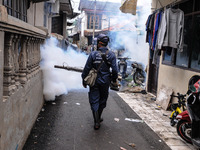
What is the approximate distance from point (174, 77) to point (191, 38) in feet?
4.61

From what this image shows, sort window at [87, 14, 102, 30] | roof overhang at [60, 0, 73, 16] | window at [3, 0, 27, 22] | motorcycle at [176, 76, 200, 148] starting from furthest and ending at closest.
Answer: window at [87, 14, 102, 30], roof overhang at [60, 0, 73, 16], window at [3, 0, 27, 22], motorcycle at [176, 76, 200, 148]

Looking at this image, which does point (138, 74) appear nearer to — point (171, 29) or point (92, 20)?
point (171, 29)

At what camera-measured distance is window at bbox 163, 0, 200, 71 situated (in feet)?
19.9

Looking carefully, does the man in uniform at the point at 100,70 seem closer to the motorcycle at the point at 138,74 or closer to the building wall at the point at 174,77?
the building wall at the point at 174,77

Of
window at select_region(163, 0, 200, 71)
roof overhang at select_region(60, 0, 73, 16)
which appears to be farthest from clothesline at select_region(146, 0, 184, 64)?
roof overhang at select_region(60, 0, 73, 16)

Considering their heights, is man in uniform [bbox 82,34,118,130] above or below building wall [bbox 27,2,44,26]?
below

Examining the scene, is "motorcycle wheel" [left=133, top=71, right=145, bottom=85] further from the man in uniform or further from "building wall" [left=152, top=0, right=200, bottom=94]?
the man in uniform

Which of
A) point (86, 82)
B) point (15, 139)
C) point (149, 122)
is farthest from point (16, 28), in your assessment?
point (149, 122)

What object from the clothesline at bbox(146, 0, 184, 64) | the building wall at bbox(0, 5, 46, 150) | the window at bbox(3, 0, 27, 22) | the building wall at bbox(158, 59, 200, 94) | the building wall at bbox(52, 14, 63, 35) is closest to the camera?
the building wall at bbox(0, 5, 46, 150)

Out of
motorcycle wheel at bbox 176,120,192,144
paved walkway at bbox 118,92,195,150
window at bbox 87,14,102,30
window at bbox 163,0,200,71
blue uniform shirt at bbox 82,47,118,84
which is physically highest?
window at bbox 87,14,102,30

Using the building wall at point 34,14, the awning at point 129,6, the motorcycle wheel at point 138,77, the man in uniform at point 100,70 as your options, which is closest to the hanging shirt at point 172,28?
the man in uniform at point 100,70

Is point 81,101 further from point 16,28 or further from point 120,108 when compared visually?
point 16,28

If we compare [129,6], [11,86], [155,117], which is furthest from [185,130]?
[129,6]

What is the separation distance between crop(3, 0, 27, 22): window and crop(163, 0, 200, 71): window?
15.2ft
